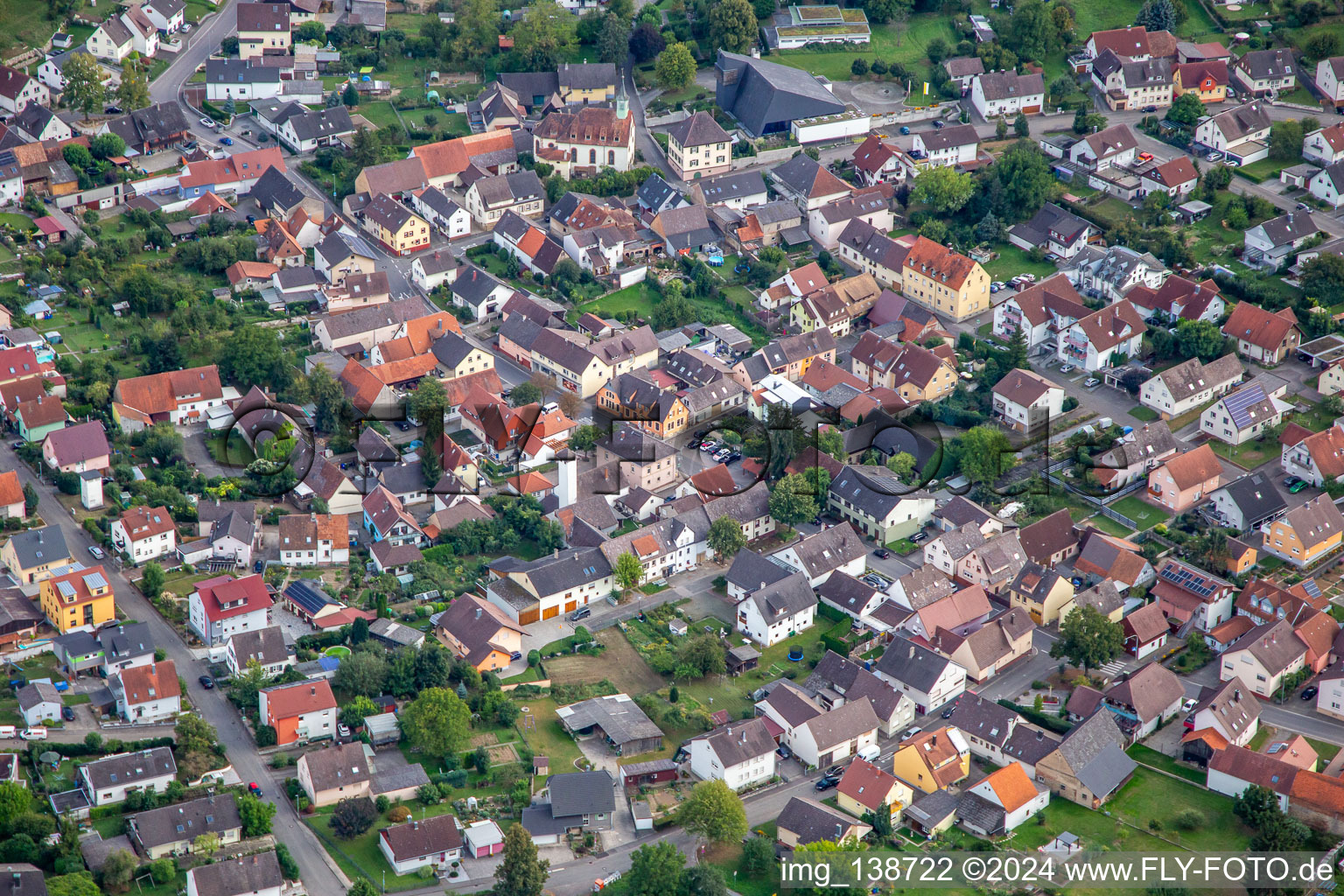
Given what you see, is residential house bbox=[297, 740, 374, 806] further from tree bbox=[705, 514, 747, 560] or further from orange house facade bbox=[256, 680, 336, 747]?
tree bbox=[705, 514, 747, 560]

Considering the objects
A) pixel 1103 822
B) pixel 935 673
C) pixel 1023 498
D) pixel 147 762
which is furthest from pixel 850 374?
pixel 147 762

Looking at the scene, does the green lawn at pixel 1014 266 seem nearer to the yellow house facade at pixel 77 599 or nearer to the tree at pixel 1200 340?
the tree at pixel 1200 340

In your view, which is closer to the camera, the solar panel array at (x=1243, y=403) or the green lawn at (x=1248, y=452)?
the green lawn at (x=1248, y=452)

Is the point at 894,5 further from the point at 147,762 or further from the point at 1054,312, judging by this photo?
the point at 147,762

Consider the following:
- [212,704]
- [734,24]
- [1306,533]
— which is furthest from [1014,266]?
[212,704]

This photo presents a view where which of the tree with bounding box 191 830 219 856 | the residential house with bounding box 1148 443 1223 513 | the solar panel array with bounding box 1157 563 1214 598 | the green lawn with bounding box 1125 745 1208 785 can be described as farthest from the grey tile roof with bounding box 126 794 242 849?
the residential house with bounding box 1148 443 1223 513

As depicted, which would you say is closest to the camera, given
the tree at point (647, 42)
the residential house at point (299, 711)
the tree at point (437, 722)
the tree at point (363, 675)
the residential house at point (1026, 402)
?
the tree at point (437, 722)

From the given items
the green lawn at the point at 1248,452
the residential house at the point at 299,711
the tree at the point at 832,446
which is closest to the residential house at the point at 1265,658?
the green lawn at the point at 1248,452
